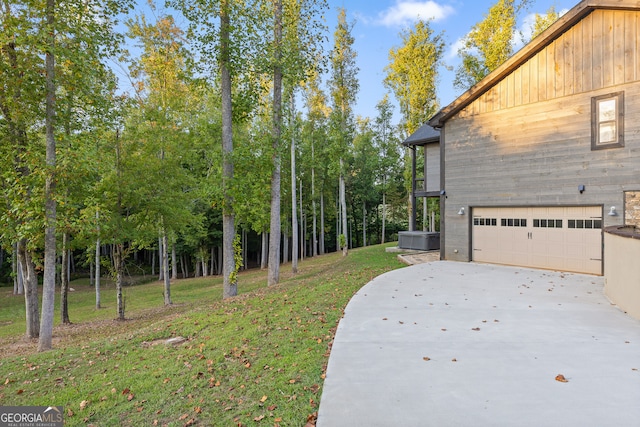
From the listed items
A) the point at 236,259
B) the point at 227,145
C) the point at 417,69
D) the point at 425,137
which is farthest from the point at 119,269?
the point at 417,69

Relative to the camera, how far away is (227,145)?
35.7 feet

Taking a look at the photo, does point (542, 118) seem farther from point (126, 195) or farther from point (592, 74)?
point (126, 195)

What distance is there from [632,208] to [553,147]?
2.57 meters

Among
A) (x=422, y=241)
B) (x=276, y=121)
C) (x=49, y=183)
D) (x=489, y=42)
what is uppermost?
(x=489, y=42)

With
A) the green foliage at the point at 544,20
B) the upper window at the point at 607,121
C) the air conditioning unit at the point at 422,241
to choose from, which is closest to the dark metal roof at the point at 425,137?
the air conditioning unit at the point at 422,241

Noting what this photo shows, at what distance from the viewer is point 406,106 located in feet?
74.4

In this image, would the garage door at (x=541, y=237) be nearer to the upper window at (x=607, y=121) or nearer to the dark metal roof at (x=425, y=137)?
the upper window at (x=607, y=121)

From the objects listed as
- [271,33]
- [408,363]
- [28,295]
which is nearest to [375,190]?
[271,33]

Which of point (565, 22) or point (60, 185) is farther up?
point (565, 22)

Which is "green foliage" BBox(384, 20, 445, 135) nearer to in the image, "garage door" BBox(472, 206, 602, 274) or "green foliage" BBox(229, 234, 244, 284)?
"garage door" BBox(472, 206, 602, 274)

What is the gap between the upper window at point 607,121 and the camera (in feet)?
30.5

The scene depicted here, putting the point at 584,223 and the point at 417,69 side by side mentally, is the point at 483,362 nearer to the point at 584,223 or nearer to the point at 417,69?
the point at 584,223

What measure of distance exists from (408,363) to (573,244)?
8872 mm

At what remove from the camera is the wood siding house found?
9.30 metres
